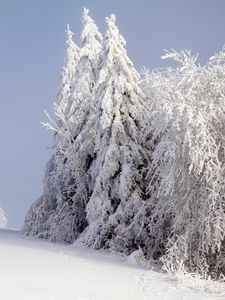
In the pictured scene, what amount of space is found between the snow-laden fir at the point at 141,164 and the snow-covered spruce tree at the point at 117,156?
0.14ft

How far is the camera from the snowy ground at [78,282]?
8547 millimetres

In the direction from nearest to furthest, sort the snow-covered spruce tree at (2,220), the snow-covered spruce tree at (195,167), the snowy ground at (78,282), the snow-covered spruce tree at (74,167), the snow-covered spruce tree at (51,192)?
the snowy ground at (78,282) → the snow-covered spruce tree at (195,167) → the snow-covered spruce tree at (74,167) → the snow-covered spruce tree at (51,192) → the snow-covered spruce tree at (2,220)

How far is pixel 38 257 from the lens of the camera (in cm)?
1259

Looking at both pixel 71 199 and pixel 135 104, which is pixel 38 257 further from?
pixel 71 199

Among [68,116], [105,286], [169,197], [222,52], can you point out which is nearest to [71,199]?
[68,116]

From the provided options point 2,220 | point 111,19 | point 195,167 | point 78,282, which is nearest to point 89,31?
point 111,19

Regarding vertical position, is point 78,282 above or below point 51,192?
below

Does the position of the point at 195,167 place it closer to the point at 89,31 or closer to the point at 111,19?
the point at 111,19

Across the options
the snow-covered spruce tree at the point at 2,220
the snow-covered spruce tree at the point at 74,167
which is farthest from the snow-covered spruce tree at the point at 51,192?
the snow-covered spruce tree at the point at 2,220

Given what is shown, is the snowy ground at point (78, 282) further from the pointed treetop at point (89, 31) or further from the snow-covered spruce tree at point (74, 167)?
the pointed treetop at point (89, 31)

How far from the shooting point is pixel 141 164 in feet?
69.1

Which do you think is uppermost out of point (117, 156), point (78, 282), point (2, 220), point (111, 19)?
point (111, 19)

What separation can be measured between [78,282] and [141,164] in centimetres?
1169

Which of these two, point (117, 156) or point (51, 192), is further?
point (51, 192)
